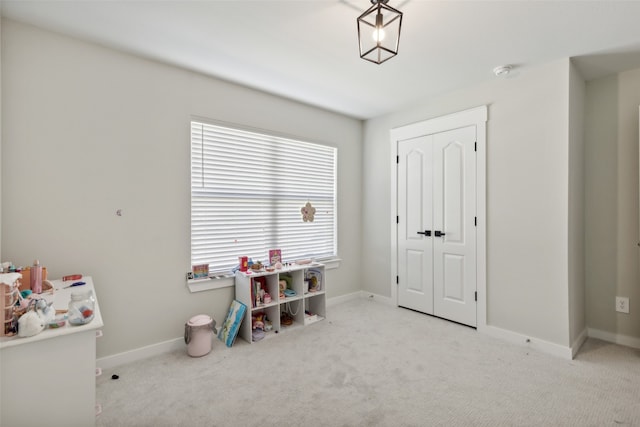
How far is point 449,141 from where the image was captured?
3295 mm

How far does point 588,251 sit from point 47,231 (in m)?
4.64

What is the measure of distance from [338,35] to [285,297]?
2447 mm

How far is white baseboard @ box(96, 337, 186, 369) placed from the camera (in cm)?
234

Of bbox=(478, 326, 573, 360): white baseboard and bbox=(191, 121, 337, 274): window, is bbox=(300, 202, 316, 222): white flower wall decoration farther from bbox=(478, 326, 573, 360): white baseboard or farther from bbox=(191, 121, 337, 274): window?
bbox=(478, 326, 573, 360): white baseboard

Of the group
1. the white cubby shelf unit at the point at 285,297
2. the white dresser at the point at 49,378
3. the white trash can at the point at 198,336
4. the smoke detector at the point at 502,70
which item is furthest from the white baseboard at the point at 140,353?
the smoke detector at the point at 502,70

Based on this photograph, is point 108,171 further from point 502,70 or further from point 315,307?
point 502,70

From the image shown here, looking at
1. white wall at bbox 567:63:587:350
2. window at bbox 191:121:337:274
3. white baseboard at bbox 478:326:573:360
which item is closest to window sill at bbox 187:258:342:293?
window at bbox 191:121:337:274

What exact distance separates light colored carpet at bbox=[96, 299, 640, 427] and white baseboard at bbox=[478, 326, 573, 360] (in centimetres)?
9

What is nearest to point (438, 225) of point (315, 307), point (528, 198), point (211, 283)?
point (528, 198)

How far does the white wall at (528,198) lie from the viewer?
2562mm

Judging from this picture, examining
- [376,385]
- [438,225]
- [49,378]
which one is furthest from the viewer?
[438,225]

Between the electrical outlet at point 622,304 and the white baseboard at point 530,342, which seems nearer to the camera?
the white baseboard at point 530,342

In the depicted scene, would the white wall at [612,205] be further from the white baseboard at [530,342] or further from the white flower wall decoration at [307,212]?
the white flower wall decoration at [307,212]

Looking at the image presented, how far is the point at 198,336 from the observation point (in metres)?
2.53
